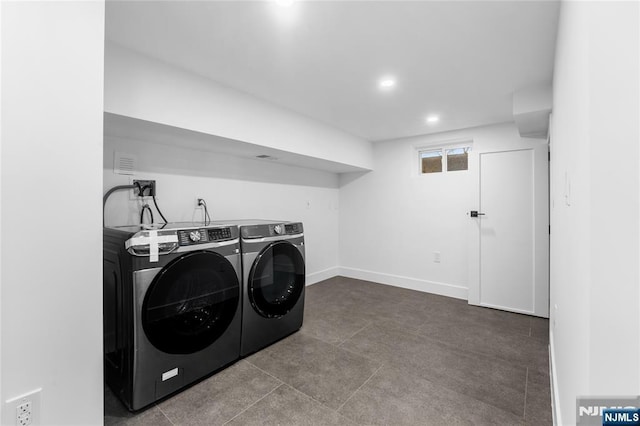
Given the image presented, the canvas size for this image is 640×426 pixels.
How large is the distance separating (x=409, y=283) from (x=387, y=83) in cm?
286

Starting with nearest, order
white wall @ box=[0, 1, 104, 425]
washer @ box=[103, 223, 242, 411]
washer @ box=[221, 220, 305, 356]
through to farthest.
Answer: white wall @ box=[0, 1, 104, 425], washer @ box=[103, 223, 242, 411], washer @ box=[221, 220, 305, 356]

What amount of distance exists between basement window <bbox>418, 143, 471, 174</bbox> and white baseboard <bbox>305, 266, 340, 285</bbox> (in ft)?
6.80

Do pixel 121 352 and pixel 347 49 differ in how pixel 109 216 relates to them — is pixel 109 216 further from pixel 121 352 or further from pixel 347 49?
pixel 347 49

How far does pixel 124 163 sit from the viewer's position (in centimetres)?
237

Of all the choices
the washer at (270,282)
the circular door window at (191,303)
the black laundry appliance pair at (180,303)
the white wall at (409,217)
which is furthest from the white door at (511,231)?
the circular door window at (191,303)

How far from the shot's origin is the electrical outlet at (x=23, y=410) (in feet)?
3.55

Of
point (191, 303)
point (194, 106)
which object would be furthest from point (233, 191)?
point (191, 303)

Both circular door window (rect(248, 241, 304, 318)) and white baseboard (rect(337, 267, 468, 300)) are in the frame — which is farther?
white baseboard (rect(337, 267, 468, 300))

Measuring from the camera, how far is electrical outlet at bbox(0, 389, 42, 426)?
1.08 meters

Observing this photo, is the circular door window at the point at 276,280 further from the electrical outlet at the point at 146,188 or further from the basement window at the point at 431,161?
the basement window at the point at 431,161

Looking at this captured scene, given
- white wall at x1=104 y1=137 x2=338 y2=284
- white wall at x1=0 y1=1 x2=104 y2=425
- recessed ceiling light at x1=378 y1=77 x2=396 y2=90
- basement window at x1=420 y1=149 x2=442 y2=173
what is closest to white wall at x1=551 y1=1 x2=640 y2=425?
recessed ceiling light at x1=378 y1=77 x2=396 y2=90

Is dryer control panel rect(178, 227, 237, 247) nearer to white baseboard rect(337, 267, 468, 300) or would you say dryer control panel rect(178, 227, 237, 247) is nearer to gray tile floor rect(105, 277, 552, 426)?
gray tile floor rect(105, 277, 552, 426)

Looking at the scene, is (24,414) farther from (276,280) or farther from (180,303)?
(276,280)

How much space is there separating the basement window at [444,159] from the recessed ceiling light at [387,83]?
6.29 feet
